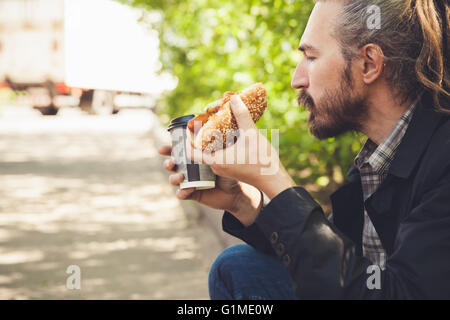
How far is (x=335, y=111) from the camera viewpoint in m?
1.74

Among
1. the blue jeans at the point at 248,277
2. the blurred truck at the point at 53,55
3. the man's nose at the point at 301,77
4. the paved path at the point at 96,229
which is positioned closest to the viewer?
the man's nose at the point at 301,77

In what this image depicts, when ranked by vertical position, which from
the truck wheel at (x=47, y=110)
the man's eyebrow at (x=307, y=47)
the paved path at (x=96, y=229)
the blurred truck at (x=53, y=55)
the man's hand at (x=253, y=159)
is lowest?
the paved path at (x=96, y=229)

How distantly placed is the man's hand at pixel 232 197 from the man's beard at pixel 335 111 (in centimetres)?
35

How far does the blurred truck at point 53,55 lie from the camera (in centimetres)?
1656

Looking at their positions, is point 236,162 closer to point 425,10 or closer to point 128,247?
point 425,10

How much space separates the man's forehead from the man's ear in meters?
0.12

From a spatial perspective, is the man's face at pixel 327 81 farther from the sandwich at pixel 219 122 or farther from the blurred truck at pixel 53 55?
the blurred truck at pixel 53 55

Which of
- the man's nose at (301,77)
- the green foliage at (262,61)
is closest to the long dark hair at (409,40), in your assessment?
the man's nose at (301,77)

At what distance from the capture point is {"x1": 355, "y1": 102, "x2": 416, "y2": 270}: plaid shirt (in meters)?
1.67

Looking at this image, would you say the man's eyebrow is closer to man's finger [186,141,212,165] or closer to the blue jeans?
man's finger [186,141,212,165]

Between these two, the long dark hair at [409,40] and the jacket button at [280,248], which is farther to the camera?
the long dark hair at [409,40]

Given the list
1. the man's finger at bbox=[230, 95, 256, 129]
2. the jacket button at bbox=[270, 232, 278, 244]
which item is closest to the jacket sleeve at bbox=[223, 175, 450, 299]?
the jacket button at bbox=[270, 232, 278, 244]

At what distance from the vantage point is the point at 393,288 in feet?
4.41

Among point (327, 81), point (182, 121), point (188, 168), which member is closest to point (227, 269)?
point (188, 168)
